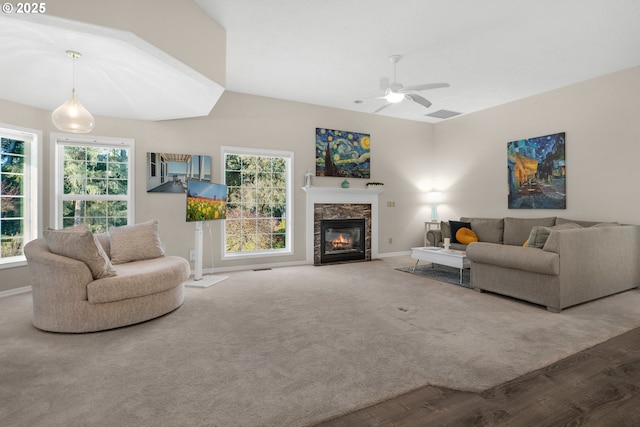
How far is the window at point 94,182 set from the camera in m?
4.44

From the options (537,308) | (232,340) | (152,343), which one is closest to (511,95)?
(537,308)

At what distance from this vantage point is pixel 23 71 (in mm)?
3195

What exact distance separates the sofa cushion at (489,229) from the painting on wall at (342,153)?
7.18 ft

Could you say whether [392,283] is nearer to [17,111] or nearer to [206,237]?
[206,237]

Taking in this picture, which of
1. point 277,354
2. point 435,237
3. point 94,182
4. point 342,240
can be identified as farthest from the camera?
point 342,240

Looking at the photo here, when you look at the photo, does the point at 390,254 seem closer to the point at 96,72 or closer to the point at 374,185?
the point at 374,185

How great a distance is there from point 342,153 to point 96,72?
12.9 ft

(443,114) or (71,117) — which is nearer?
(71,117)

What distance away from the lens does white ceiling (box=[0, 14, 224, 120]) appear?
2.49m

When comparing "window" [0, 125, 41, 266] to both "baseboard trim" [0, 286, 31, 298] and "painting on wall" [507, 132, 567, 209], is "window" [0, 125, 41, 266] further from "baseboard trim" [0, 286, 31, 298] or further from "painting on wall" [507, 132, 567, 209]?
"painting on wall" [507, 132, 567, 209]

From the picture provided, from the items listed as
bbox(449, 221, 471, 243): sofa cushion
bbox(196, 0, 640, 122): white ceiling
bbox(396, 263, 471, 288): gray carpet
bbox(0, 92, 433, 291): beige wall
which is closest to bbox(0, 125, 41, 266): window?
bbox(0, 92, 433, 291): beige wall

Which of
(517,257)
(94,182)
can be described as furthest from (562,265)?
(94,182)

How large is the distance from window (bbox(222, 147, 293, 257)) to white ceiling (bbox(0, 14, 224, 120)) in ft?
3.92

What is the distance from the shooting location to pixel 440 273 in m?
5.00
